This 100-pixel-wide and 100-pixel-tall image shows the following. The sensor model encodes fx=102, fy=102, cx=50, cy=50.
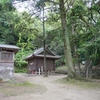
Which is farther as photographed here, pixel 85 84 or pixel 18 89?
pixel 85 84

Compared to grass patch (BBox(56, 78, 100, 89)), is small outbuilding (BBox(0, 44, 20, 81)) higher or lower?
higher

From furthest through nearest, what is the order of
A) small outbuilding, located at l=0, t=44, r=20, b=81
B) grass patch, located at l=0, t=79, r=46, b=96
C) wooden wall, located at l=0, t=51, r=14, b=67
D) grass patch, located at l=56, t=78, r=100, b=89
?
1. wooden wall, located at l=0, t=51, r=14, b=67
2. small outbuilding, located at l=0, t=44, r=20, b=81
3. grass patch, located at l=56, t=78, r=100, b=89
4. grass patch, located at l=0, t=79, r=46, b=96

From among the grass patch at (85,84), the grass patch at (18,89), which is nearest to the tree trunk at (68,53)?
the grass patch at (85,84)

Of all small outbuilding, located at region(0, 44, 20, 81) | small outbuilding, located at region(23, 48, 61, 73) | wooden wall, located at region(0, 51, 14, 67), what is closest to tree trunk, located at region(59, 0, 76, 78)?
small outbuilding, located at region(0, 44, 20, 81)

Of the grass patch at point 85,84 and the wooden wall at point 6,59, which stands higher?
the wooden wall at point 6,59

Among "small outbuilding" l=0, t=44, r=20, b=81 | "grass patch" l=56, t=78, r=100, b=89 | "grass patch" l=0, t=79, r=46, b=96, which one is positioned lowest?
"grass patch" l=56, t=78, r=100, b=89

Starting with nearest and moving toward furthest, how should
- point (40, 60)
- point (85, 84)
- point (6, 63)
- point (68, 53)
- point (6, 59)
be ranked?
point (85, 84), point (6, 63), point (6, 59), point (68, 53), point (40, 60)

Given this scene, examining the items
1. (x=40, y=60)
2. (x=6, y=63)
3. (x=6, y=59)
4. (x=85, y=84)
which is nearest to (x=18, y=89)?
(x=6, y=63)

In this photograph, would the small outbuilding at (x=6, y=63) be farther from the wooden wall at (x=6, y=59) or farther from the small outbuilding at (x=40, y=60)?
the small outbuilding at (x=40, y=60)

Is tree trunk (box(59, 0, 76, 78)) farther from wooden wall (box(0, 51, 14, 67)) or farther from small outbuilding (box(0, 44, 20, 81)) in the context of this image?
wooden wall (box(0, 51, 14, 67))

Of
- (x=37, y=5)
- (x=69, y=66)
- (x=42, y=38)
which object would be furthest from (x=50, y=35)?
(x=69, y=66)

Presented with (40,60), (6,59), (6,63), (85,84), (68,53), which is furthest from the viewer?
(40,60)

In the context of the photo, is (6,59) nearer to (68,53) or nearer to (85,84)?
(68,53)

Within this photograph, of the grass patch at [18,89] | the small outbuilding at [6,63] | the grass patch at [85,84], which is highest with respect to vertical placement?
the small outbuilding at [6,63]
